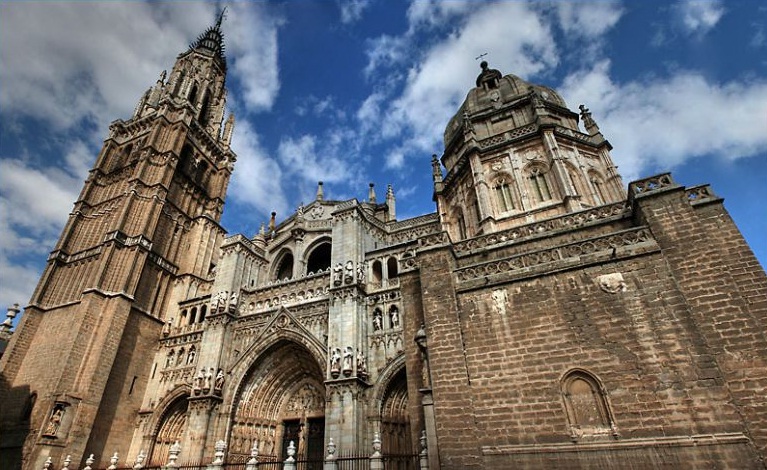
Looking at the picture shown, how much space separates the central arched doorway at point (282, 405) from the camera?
17625 millimetres

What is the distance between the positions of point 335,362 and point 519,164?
11.7 meters

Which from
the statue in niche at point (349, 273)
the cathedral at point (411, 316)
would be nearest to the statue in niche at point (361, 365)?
the cathedral at point (411, 316)

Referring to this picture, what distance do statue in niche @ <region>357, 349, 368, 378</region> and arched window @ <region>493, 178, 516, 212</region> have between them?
8.59 m

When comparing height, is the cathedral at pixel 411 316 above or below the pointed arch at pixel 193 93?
below

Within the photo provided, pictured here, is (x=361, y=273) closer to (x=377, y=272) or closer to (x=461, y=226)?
(x=377, y=272)

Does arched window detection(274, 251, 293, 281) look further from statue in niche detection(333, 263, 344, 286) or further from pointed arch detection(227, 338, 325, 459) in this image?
statue in niche detection(333, 263, 344, 286)

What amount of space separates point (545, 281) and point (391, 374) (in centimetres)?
827

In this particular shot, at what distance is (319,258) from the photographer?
80.3 ft

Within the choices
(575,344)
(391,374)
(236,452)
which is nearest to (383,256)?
(391,374)

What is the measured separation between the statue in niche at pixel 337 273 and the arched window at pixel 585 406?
37.2ft

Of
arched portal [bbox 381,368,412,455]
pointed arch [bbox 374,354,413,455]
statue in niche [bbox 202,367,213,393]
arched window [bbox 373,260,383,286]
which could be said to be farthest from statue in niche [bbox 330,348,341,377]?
statue in niche [bbox 202,367,213,393]

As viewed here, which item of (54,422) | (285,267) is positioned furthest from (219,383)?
(285,267)

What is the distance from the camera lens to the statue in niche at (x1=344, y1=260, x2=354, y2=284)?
1777 centimetres

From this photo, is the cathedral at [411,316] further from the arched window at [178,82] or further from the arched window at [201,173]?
the arched window at [178,82]
